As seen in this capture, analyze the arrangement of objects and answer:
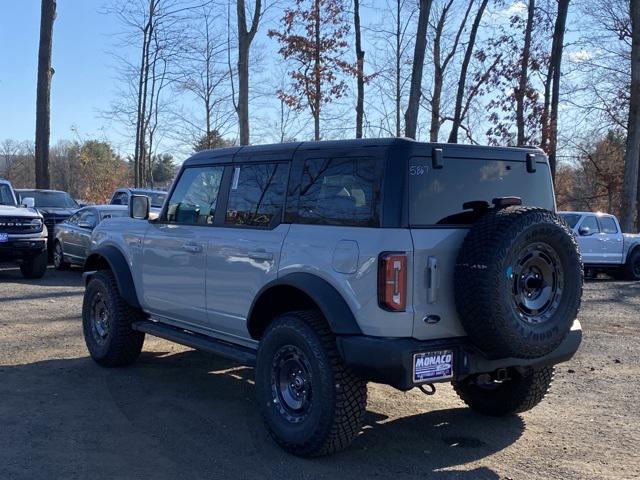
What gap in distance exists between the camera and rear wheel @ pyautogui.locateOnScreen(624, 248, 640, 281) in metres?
18.1

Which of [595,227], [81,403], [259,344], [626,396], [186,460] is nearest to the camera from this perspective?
[186,460]

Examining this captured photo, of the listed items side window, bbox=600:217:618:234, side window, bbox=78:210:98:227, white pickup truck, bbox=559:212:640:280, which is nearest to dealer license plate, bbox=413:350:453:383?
side window, bbox=78:210:98:227

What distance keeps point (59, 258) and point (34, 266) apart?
1.86 m

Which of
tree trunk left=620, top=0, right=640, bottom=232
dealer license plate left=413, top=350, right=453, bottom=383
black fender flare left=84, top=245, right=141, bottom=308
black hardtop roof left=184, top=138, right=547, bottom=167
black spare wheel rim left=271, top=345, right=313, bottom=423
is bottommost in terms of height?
black spare wheel rim left=271, top=345, right=313, bottom=423

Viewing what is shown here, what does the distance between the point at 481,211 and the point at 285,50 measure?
1973 centimetres

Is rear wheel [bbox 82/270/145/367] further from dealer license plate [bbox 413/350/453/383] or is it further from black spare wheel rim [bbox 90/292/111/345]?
dealer license plate [bbox 413/350/453/383]

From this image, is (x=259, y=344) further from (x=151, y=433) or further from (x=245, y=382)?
A: (x=245, y=382)

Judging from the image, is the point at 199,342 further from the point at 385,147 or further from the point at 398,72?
the point at 398,72

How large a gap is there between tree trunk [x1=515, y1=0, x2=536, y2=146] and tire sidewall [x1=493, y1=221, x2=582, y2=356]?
792 inches

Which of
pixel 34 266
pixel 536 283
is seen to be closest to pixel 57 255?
pixel 34 266

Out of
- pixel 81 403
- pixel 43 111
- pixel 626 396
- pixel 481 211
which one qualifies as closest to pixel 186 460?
pixel 81 403

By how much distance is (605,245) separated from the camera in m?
17.7

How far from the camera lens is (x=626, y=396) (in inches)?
250

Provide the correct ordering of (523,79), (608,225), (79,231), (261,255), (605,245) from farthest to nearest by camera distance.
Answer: (523,79) < (608,225) < (605,245) < (79,231) < (261,255)
